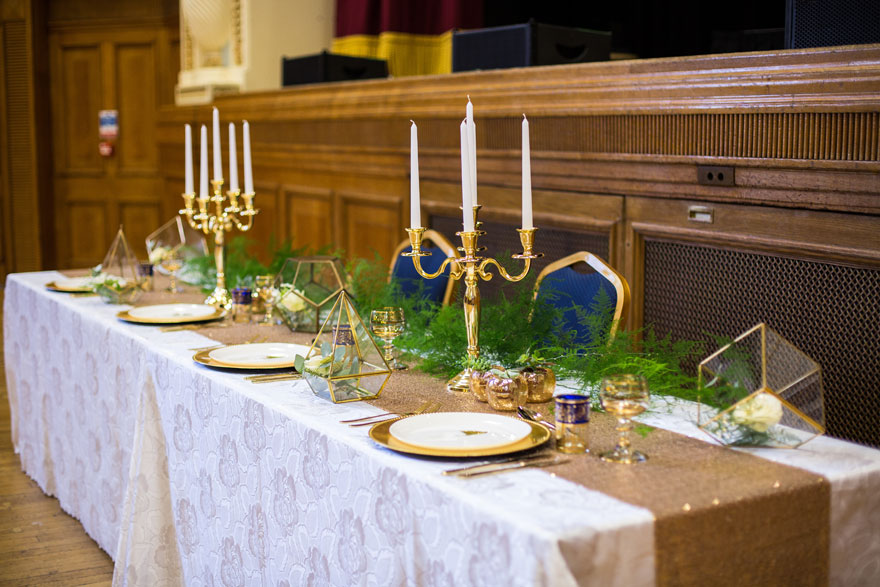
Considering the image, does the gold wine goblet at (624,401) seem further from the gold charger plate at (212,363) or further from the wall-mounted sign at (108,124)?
the wall-mounted sign at (108,124)

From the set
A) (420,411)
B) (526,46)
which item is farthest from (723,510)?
(526,46)

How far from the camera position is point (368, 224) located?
15.2 ft

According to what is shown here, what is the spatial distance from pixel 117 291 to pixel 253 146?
2.75m

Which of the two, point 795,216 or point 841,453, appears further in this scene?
point 795,216

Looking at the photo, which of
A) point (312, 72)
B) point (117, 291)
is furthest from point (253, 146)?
point (117, 291)

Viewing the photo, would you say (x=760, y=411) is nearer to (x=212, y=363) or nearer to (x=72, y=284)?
(x=212, y=363)

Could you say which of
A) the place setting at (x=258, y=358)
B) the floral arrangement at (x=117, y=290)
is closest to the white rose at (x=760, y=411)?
the place setting at (x=258, y=358)

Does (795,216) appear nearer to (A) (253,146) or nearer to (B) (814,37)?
(B) (814,37)

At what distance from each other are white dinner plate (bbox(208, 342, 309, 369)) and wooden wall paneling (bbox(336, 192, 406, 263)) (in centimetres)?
191

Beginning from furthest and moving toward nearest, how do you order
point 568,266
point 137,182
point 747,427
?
1. point 137,182
2. point 568,266
3. point 747,427

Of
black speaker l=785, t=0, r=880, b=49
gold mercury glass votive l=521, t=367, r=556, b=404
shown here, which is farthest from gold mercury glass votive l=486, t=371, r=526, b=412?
Result: black speaker l=785, t=0, r=880, b=49

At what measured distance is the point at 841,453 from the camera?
1594mm

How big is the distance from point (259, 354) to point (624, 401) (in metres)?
1.08

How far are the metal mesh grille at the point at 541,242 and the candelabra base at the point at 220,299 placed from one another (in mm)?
841
